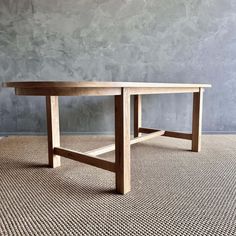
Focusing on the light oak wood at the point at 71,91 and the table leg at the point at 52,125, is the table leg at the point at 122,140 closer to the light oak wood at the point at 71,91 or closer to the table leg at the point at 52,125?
the light oak wood at the point at 71,91

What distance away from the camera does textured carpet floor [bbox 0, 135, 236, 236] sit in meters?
0.92

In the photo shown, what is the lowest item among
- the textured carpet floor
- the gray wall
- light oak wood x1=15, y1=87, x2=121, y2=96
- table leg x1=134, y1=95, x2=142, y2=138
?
the textured carpet floor

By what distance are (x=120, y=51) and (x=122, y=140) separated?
1.66 metres

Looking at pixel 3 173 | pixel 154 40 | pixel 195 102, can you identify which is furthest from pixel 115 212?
pixel 154 40

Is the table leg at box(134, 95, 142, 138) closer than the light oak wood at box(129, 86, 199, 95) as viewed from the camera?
No

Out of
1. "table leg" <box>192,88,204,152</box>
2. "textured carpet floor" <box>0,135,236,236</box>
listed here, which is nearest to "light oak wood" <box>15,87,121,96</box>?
"textured carpet floor" <box>0,135,236,236</box>

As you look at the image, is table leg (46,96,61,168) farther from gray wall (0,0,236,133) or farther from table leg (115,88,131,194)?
gray wall (0,0,236,133)

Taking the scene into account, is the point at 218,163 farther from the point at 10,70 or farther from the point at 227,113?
the point at 10,70

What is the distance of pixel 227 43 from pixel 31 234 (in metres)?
2.68

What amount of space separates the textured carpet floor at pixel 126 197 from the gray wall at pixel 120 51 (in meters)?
0.88

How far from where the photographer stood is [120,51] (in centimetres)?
259

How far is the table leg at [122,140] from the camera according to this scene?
3.91 feet

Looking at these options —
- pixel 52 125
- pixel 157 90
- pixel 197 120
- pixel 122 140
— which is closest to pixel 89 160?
pixel 122 140

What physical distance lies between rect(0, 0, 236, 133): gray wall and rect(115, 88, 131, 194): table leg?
4.84 ft
